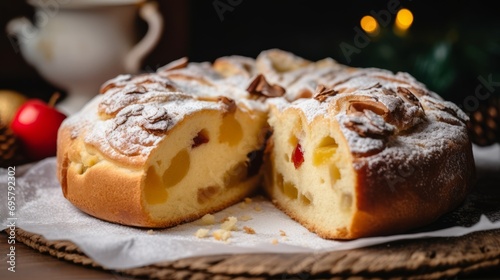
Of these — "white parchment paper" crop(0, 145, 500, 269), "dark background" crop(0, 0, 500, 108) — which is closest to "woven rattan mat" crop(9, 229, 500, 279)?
"white parchment paper" crop(0, 145, 500, 269)

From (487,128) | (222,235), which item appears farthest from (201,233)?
(487,128)

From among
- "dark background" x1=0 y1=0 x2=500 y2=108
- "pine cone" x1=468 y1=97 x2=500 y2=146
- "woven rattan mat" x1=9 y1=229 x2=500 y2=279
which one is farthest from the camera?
"dark background" x1=0 y1=0 x2=500 y2=108

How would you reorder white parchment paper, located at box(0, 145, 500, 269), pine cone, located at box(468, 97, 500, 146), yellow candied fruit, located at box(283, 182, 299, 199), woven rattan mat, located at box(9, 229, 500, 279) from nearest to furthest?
1. woven rattan mat, located at box(9, 229, 500, 279)
2. white parchment paper, located at box(0, 145, 500, 269)
3. yellow candied fruit, located at box(283, 182, 299, 199)
4. pine cone, located at box(468, 97, 500, 146)

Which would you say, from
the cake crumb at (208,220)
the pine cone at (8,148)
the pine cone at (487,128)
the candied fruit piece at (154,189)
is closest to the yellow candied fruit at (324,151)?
the cake crumb at (208,220)

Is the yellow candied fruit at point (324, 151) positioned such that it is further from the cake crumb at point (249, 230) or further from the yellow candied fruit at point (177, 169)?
the yellow candied fruit at point (177, 169)

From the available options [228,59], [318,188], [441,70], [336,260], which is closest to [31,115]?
[228,59]

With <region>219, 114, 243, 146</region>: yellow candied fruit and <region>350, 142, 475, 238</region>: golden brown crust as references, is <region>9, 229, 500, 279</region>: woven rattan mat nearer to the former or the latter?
<region>350, 142, 475, 238</region>: golden brown crust

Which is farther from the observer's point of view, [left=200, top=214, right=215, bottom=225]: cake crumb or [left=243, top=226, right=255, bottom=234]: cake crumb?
[left=200, top=214, right=215, bottom=225]: cake crumb
